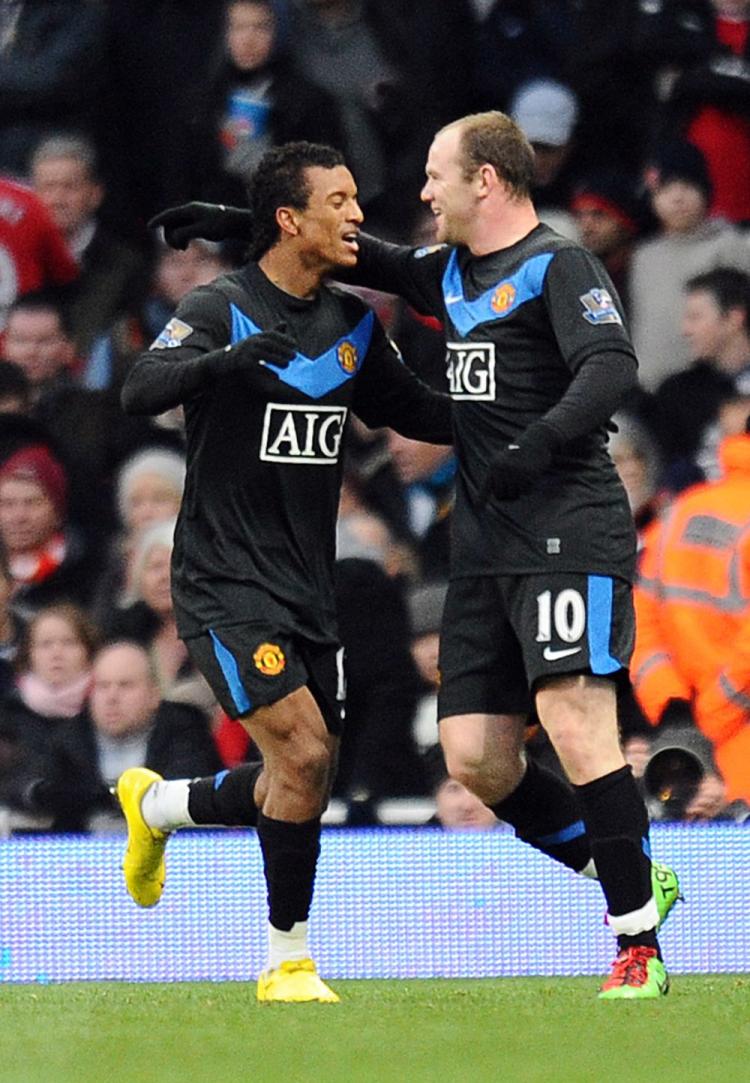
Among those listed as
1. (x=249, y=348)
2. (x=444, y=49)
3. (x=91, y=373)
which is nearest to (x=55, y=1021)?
(x=249, y=348)

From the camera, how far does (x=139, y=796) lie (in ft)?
19.9

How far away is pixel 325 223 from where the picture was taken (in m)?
5.65

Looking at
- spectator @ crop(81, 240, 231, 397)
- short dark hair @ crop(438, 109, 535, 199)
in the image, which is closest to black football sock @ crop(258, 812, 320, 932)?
short dark hair @ crop(438, 109, 535, 199)

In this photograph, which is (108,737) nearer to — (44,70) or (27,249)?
(27,249)

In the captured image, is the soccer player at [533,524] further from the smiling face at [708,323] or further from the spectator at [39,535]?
the spectator at [39,535]

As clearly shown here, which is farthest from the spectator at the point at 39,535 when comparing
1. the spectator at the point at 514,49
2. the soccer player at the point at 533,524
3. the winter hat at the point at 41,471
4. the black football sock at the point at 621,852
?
the black football sock at the point at 621,852

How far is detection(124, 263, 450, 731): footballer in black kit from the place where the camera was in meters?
5.51

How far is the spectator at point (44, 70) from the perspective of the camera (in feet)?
27.3

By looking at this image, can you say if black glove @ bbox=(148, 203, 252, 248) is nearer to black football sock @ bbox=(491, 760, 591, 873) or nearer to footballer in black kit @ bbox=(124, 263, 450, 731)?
footballer in black kit @ bbox=(124, 263, 450, 731)

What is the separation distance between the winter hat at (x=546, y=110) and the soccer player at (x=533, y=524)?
2.69 m

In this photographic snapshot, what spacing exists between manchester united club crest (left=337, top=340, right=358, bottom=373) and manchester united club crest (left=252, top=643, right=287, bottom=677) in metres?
0.66

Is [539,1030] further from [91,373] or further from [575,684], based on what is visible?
[91,373]

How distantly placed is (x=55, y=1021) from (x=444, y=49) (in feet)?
13.4

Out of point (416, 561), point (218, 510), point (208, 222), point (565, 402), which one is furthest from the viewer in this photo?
point (416, 561)
